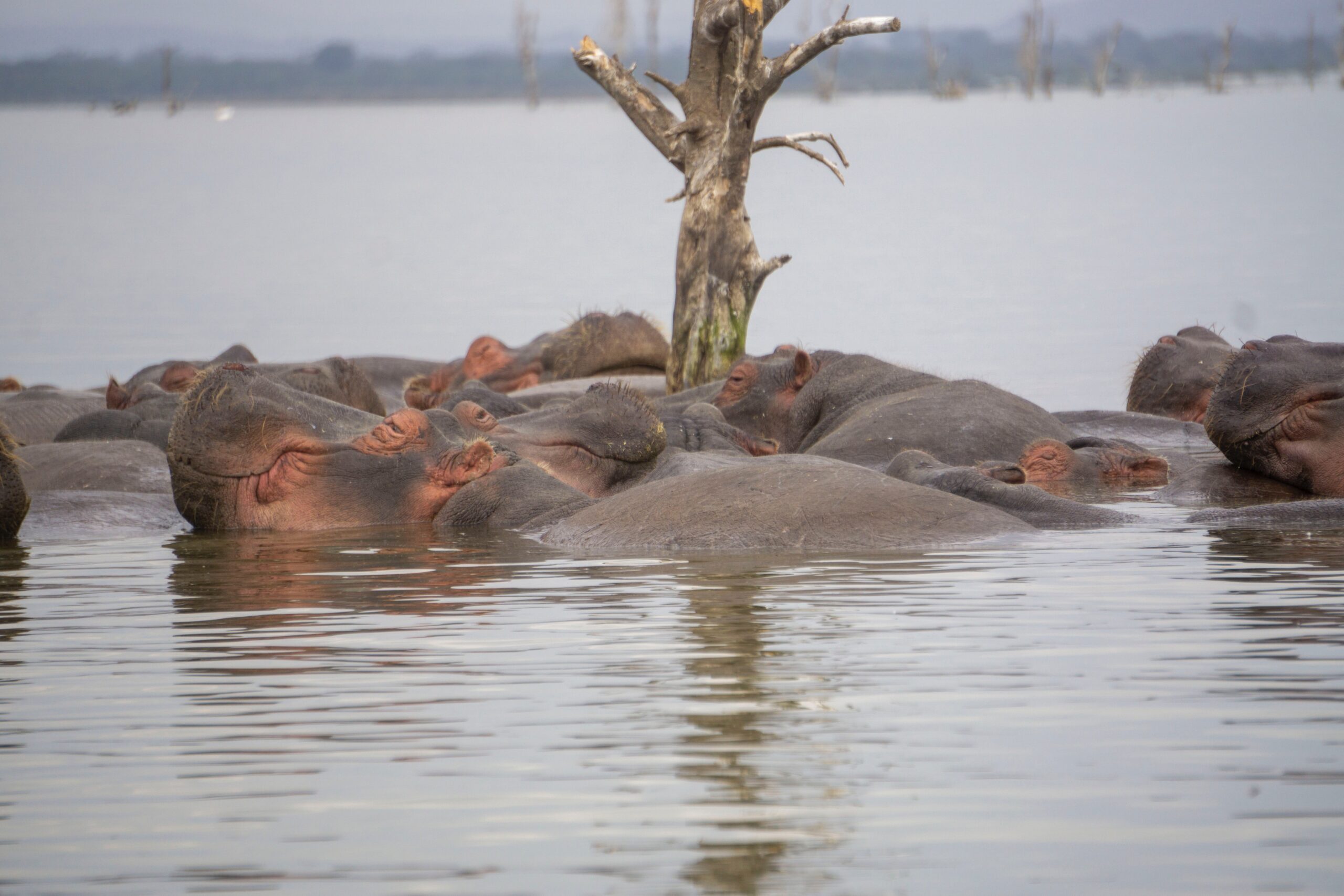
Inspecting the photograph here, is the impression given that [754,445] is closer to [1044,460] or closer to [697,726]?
[1044,460]

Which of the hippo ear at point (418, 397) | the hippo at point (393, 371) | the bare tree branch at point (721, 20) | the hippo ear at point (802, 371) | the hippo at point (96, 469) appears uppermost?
the bare tree branch at point (721, 20)

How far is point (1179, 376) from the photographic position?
1246 centimetres

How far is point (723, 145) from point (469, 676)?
931cm

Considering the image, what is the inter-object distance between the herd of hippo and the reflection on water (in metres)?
0.36

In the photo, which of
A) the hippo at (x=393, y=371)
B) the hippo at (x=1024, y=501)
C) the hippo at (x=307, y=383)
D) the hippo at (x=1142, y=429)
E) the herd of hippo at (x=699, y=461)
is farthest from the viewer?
the hippo at (x=393, y=371)

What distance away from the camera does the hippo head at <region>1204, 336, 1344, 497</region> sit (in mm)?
8406

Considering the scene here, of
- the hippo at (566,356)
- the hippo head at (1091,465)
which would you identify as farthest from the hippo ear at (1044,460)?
the hippo at (566,356)

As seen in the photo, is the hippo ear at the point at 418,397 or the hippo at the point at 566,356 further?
the hippo at the point at 566,356

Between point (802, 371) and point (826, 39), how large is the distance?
3.14 metres

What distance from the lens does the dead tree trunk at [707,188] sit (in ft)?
47.9

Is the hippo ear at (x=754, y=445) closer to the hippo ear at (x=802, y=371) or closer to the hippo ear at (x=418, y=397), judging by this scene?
the hippo ear at (x=802, y=371)

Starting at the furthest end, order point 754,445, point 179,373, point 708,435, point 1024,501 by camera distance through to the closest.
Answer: point 179,373
point 754,445
point 708,435
point 1024,501

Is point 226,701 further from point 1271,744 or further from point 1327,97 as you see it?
point 1327,97

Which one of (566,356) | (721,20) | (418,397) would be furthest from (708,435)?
(566,356)
